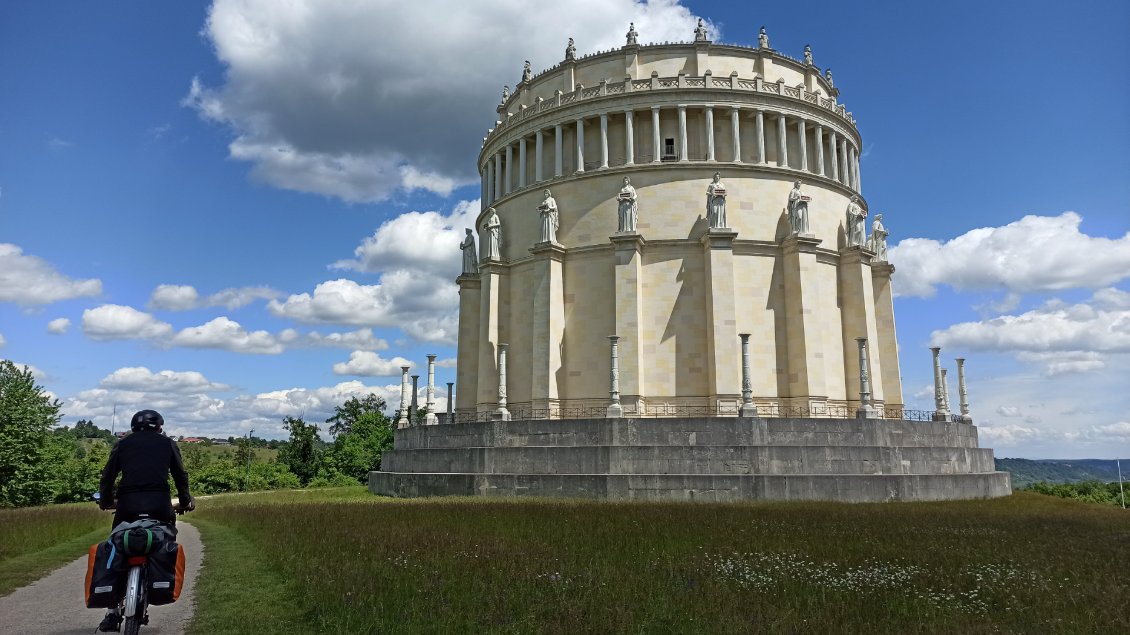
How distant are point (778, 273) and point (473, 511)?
24.3 m

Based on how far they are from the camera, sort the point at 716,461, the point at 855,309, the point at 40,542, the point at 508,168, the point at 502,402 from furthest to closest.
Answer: the point at 508,168, the point at 855,309, the point at 502,402, the point at 716,461, the point at 40,542

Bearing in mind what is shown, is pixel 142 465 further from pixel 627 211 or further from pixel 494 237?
pixel 494 237

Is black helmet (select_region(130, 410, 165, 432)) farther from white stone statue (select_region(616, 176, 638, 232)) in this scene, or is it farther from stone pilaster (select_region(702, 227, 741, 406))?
white stone statue (select_region(616, 176, 638, 232))

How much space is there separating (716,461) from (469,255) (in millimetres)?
26089

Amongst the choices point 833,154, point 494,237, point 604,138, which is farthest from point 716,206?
point 494,237

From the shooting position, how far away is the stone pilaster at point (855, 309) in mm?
40594

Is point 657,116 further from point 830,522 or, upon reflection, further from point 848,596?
point 848,596

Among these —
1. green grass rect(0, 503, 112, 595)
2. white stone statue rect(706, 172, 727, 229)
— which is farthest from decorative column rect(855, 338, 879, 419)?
green grass rect(0, 503, 112, 595)

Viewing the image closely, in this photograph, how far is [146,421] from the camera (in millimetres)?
7914

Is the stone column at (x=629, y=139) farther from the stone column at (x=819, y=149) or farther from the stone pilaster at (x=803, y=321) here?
the stone column at (x=819, y=149)

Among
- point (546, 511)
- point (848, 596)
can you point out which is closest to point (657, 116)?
point (546, 511)

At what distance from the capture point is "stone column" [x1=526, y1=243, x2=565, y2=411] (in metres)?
38.9

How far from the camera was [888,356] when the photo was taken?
42.8 metres

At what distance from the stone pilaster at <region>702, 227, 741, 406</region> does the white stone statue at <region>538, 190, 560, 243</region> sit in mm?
8536
